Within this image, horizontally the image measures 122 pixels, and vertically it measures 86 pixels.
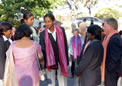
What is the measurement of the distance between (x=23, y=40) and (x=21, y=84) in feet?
2.44

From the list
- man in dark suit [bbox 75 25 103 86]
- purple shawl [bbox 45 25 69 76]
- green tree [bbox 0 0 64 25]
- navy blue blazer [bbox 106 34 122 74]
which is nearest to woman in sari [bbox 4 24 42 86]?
man in dark suit [bbox 75 25 103 86]

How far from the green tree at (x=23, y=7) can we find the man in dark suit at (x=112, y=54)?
9.61 metres

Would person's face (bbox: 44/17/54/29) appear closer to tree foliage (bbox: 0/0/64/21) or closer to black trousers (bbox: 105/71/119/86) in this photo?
black trousers (bbox: 105/71/119/86)

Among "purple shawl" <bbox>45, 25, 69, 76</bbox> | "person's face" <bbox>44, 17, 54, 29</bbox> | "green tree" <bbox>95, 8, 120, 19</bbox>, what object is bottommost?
"green tree" <bbox>95, 8, 120, 19</bbox>

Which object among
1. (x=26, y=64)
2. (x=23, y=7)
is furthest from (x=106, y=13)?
(x=26, y=64)

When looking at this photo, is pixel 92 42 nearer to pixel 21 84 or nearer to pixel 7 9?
pixel 21 84

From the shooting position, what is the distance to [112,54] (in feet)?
12.7

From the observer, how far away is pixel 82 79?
12.8 ft

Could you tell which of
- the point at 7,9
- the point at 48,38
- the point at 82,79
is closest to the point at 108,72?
the point at 82,79

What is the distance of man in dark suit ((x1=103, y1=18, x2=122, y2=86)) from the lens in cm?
386

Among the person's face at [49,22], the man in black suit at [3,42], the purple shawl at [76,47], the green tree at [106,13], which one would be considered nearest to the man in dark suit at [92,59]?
the person's face at [49,22]

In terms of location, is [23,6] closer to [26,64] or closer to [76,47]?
[76,47]

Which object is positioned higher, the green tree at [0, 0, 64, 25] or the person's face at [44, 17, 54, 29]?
the person's face at [44, 17, 54, 29]

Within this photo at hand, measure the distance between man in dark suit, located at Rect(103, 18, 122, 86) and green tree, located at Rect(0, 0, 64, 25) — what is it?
31.5ft
